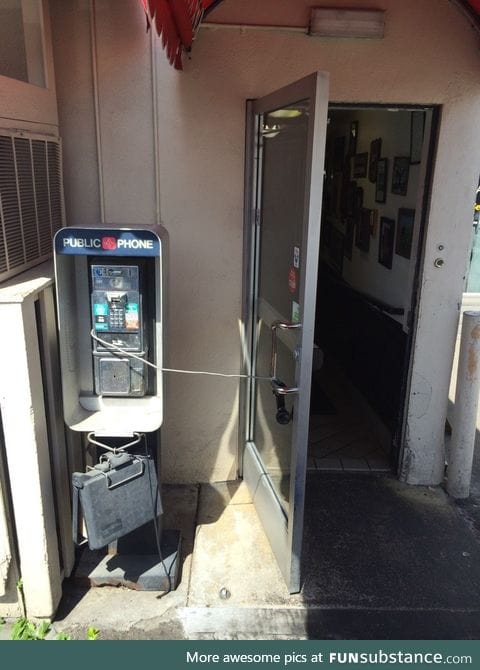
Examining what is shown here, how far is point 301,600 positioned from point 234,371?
1421 mm

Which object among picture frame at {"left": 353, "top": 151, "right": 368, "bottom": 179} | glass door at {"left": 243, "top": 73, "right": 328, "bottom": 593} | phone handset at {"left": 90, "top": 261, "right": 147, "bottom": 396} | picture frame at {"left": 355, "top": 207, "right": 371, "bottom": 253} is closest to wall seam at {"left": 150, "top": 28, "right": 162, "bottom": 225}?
glass door at {"left": 243, "top": 73, "right": 328, "bottom": 593}

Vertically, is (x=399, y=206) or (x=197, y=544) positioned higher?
(x=399, y=206)

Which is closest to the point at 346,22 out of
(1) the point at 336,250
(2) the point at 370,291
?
(2) the point at 370,291

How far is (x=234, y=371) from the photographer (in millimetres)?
3584

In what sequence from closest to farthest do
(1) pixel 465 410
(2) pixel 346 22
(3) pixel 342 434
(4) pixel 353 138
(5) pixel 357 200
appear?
(2) pixel 346 22 < (1) pixel 465 410 < (3) pixel 342 434 < (5) pixel 357 200 < (4) pixel 353 138

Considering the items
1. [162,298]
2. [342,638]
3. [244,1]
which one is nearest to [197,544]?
[342,638]

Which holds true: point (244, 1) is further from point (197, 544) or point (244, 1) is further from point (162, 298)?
point (197, 544)

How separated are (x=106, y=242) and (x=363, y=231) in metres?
3.25

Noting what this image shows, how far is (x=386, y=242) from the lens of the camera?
4473mm

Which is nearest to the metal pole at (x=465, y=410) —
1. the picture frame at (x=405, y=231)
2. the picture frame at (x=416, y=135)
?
the picture frame at (x=405, y=231)

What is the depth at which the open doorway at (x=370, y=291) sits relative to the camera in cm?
385

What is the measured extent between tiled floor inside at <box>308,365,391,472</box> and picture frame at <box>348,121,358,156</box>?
7.63 ft

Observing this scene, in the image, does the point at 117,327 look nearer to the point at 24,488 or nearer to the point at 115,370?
the point at 115,370

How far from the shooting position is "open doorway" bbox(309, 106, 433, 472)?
3.85 meters
